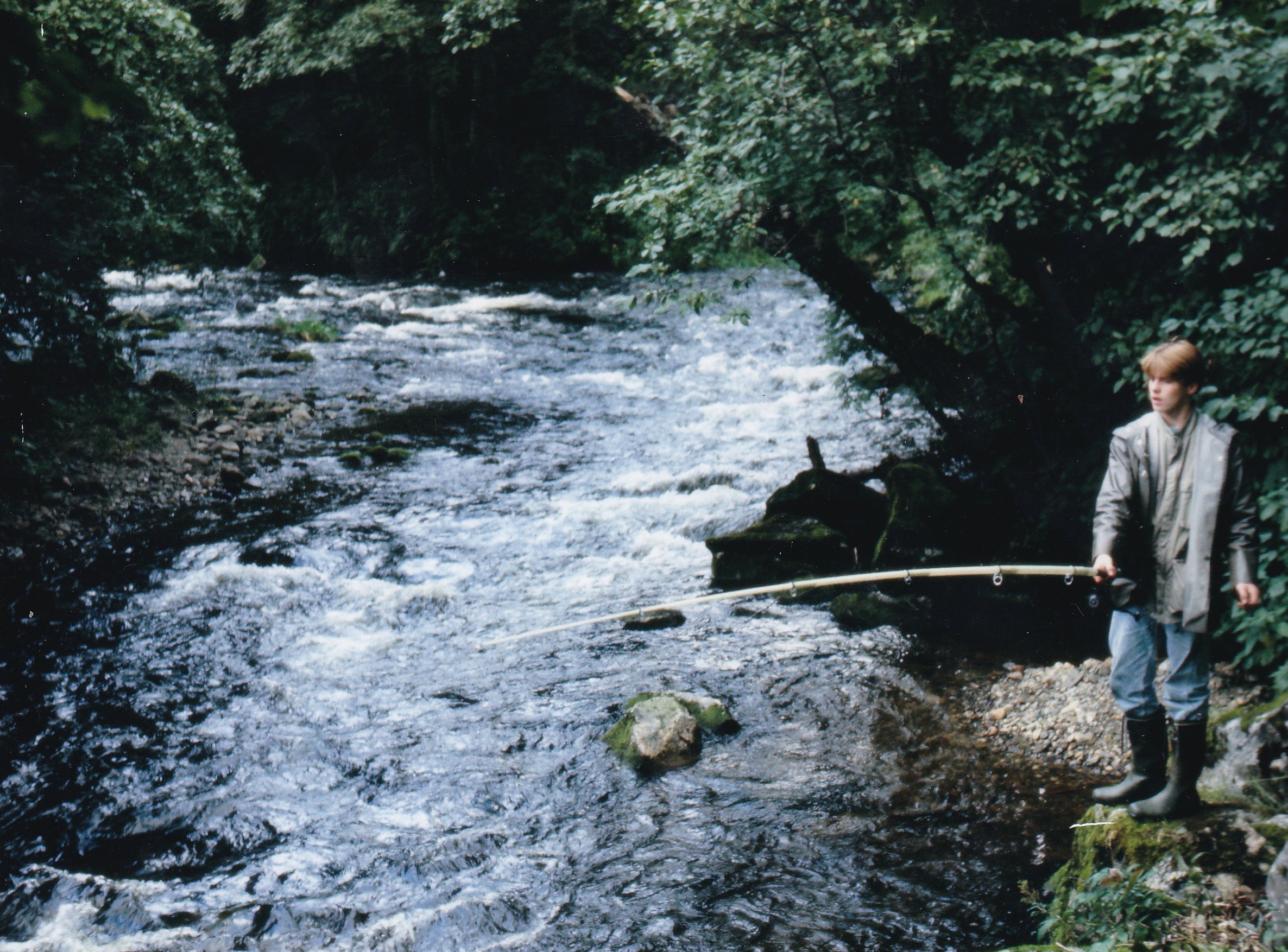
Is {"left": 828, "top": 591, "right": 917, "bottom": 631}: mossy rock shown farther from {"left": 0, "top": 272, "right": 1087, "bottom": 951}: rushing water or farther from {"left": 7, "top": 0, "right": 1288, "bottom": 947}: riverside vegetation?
{"left": 7, "top": 0, "right": 1288, "bottom": 947}: riverside vegetation

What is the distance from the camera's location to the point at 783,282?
2022cm

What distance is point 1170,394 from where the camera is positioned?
11.6 feet

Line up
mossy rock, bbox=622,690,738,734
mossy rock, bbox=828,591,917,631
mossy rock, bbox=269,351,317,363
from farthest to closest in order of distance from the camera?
mossy rock, bbox=269,351,317,363 → mossy rock, bbox=828,591,917,631 → mossy rock, bbox=622,690,738,734

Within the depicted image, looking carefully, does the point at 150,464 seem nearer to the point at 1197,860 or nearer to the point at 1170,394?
the point at 1170,394

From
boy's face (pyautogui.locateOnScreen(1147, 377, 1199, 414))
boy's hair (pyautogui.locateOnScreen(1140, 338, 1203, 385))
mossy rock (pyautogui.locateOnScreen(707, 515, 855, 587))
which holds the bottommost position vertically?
mossy rock (pyautogui.locateOnScreen(707, 515, 855, 587))

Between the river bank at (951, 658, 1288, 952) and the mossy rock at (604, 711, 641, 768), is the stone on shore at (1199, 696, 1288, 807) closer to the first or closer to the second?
the river bank at (951, 658, 1288, 952)

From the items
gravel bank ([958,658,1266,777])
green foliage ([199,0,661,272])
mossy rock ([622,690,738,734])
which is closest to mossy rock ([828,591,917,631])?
gravel bank ([958,658,1266,777])

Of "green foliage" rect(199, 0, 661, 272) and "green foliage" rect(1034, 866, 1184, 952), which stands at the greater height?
"green foliage" rect(199, 0, 661, 272)

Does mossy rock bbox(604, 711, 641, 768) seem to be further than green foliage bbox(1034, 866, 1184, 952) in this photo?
Yes

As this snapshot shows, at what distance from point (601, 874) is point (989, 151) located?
467 centimetres

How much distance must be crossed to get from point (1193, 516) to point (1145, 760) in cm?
106

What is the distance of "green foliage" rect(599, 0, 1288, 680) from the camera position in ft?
15.6

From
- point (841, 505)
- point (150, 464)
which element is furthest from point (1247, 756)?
point (150, 464)

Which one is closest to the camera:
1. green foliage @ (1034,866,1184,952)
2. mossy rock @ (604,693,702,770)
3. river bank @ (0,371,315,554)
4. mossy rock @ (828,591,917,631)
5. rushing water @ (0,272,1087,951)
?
green foliage @ (1034,866,1184,952)
